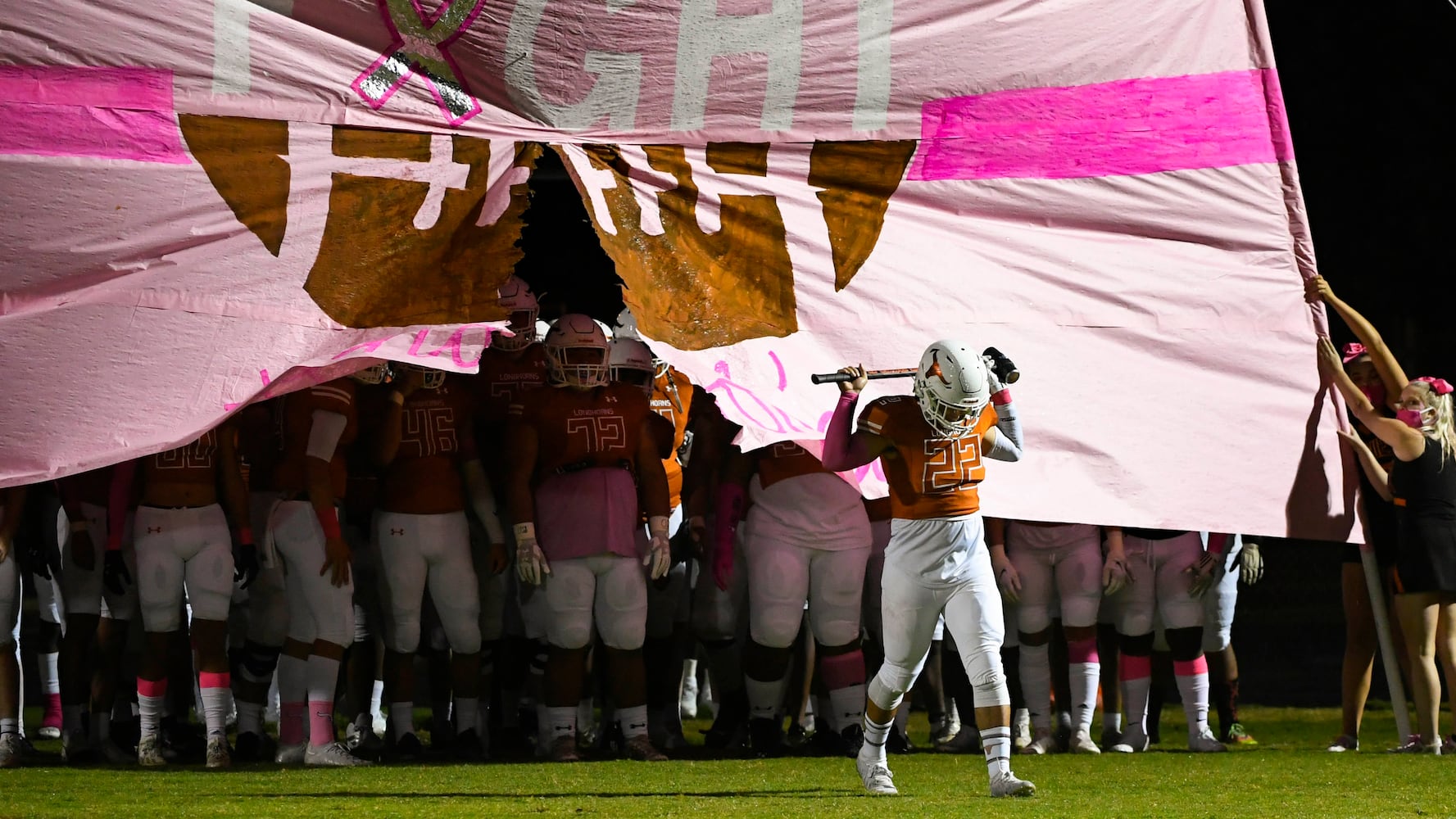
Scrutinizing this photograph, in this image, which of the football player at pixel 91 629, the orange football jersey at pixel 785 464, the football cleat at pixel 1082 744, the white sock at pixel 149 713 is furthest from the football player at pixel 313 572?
the football cleat at pixel 1082 744

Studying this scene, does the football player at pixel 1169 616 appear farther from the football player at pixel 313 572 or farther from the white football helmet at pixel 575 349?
the football player at pixel 313 572

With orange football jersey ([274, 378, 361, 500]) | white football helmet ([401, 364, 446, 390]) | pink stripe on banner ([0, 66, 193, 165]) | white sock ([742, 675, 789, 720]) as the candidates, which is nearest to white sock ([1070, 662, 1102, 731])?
white sock ([742, 675, 789, 720])

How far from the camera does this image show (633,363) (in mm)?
7914

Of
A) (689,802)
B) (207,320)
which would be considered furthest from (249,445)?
(689,802)

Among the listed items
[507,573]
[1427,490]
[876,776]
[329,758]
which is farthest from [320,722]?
[1427,490]

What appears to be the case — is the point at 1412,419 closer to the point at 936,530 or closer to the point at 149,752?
the point at 936,530

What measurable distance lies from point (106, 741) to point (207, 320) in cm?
194

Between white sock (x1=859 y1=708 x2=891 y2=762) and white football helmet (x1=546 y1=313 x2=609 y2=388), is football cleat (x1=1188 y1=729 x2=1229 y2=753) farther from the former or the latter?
white football helmet (x1=546 y1=313 x2=609 y2=388)

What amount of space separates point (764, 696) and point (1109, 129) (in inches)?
107

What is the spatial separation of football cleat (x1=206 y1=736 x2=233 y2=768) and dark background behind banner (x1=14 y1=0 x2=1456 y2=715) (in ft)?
23.7

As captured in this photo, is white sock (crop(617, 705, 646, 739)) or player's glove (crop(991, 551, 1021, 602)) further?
player's glove (crop(991, 551, 1021, 602))

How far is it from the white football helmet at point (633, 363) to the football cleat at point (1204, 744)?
109 inches

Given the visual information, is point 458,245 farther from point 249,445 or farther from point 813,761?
point 813,761

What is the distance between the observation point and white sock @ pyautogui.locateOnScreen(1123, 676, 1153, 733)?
25.4 ft
